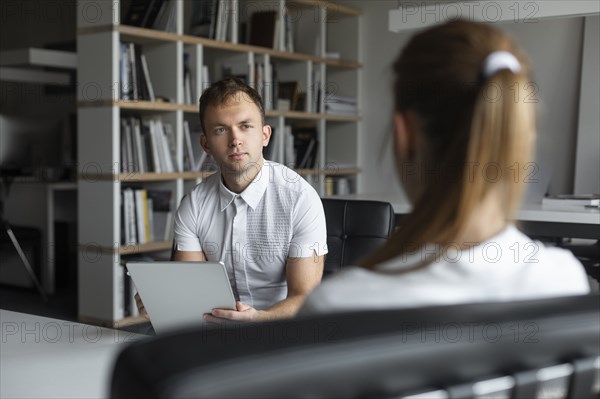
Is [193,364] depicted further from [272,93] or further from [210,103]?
[272,93]

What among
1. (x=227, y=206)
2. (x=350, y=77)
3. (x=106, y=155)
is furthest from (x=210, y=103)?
(x=350, y=77)

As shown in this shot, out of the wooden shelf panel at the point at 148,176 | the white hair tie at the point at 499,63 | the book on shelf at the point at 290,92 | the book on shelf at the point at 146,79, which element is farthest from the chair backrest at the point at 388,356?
the book on shelf at the point at 290,92

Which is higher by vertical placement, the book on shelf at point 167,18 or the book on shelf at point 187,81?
the book on shelf at point 167,18

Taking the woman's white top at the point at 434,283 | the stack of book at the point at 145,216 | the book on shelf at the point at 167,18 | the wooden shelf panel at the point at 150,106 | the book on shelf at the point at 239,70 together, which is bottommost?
the stack of book at the point at 145,216

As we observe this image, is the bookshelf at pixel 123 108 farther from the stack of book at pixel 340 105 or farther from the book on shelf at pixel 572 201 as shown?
the book on shelf at pixel 572 201

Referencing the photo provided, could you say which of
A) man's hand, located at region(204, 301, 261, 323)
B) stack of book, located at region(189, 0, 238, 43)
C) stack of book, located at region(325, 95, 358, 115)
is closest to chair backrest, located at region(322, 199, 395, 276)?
man's hand, located at region(204, 301, 261, 323)

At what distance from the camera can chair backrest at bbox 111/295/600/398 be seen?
1.59ft

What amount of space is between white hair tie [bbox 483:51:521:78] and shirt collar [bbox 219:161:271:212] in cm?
143

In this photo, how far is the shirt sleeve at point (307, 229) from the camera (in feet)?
6.75

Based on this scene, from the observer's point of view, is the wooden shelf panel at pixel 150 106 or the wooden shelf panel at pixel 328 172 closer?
the wooden shelf panel at pixel 150 106

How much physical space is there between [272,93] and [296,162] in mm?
531

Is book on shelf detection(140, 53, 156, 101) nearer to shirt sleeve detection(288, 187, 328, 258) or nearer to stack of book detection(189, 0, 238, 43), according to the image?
stack of book detection(189, 0, 238, 43)

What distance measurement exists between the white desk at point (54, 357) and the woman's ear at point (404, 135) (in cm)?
59

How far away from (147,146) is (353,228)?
2.20 m
